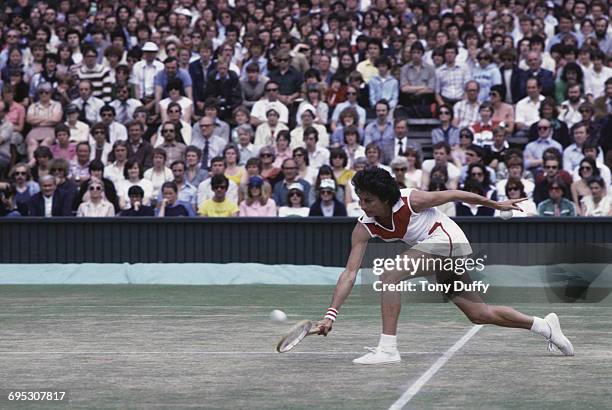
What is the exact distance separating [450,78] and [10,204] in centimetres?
738

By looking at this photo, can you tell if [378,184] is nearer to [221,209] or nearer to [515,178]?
[515,178]

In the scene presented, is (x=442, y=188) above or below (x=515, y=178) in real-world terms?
below

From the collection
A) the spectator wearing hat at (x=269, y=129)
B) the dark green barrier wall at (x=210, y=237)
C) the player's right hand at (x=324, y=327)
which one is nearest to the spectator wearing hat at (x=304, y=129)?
the spectator wearing hat at (x=269, y=129)

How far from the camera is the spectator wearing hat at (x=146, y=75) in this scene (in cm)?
2175

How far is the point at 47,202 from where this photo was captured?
18.9m

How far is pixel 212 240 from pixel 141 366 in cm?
845

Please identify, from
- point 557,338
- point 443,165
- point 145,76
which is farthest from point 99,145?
point 557,338

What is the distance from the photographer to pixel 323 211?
704 inches

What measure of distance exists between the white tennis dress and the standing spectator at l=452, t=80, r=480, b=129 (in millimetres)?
10751

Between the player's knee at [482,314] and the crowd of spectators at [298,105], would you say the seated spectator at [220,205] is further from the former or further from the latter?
the player's knee at [482,314]

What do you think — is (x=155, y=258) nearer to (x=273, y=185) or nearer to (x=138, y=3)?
(x=273, y=185)

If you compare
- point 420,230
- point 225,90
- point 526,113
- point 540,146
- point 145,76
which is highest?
point 145,76

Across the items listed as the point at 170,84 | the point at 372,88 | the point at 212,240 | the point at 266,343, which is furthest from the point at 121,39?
the point at 266,343

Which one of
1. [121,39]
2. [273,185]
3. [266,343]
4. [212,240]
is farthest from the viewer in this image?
[121,39]
